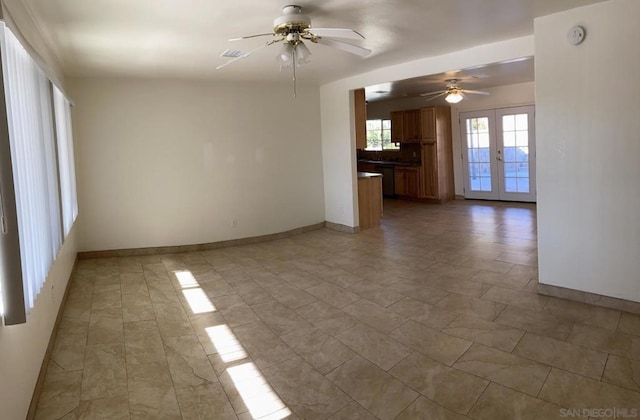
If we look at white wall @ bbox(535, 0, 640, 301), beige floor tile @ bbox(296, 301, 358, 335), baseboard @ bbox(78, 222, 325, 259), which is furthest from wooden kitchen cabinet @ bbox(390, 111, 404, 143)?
beige floor tile @ bbox(296, 301, 358, 335)

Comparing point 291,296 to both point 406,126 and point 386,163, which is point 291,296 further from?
point 386,163

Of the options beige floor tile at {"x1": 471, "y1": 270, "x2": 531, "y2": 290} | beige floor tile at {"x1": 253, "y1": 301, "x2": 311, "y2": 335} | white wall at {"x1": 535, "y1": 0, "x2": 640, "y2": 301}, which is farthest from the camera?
beige floor tile at {"x1": 471, "y1": 270, "x2": 531, "y2": 290}

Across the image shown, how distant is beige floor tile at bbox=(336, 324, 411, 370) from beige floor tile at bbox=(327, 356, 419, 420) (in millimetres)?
90

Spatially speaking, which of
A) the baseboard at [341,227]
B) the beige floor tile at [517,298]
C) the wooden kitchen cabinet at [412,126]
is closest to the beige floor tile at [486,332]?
the beige floor tile at [517,298]

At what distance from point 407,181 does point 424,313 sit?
7.11 meters

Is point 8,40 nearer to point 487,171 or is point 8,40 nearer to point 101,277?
point 101,277

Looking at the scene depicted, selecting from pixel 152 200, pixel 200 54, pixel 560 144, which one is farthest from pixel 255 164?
pixel 560 144

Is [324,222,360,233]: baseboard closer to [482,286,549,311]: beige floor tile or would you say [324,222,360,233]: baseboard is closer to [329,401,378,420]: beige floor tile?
[482,286,549,311]: beige floor tile

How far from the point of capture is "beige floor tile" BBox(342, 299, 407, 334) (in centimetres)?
330

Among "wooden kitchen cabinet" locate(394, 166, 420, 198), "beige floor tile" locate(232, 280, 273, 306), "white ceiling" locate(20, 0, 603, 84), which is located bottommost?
"beige floor tile" locate(232, 280, 273, 306)

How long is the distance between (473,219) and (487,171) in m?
2.46

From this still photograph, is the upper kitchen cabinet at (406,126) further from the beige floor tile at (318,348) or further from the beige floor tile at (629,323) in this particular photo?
the beige floor tile at (318,348)

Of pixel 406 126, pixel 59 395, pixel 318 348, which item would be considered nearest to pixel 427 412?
pixel 318 348

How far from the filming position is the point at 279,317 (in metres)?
3.58
